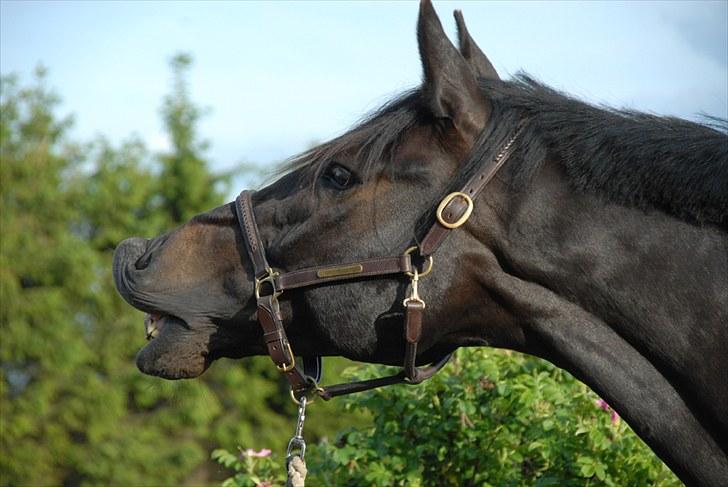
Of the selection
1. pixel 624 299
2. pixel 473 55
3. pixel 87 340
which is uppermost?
pixel 87 340

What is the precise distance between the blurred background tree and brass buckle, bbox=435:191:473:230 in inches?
316

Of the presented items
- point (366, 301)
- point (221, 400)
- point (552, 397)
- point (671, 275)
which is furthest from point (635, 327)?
point (221, 400)

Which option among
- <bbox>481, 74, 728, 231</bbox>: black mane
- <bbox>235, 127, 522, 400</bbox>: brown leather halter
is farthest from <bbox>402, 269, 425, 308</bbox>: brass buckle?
<bbox>481, 74, 728, 231</bbox>: black mane

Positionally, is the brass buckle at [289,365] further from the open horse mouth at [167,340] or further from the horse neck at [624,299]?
the horse neck at [624,299]

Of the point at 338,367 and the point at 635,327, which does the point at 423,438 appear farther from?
the point at 338,367

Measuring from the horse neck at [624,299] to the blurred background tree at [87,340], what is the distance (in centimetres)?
805

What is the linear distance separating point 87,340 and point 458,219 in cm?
896

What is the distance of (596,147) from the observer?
2.83 m

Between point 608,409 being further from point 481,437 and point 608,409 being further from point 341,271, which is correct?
point 341,271

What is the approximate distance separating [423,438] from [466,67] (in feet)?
7.18

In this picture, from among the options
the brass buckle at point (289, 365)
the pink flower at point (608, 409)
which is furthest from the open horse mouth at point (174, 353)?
the pink flower at point (608, 409)

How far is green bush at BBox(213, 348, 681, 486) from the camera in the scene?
4234 millimetres


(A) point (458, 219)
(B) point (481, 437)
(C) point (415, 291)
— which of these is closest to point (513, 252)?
(A) point (458, 219)

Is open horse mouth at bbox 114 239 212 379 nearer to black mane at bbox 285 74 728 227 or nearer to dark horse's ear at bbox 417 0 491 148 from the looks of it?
black mane at bbox 285 74 728 227
